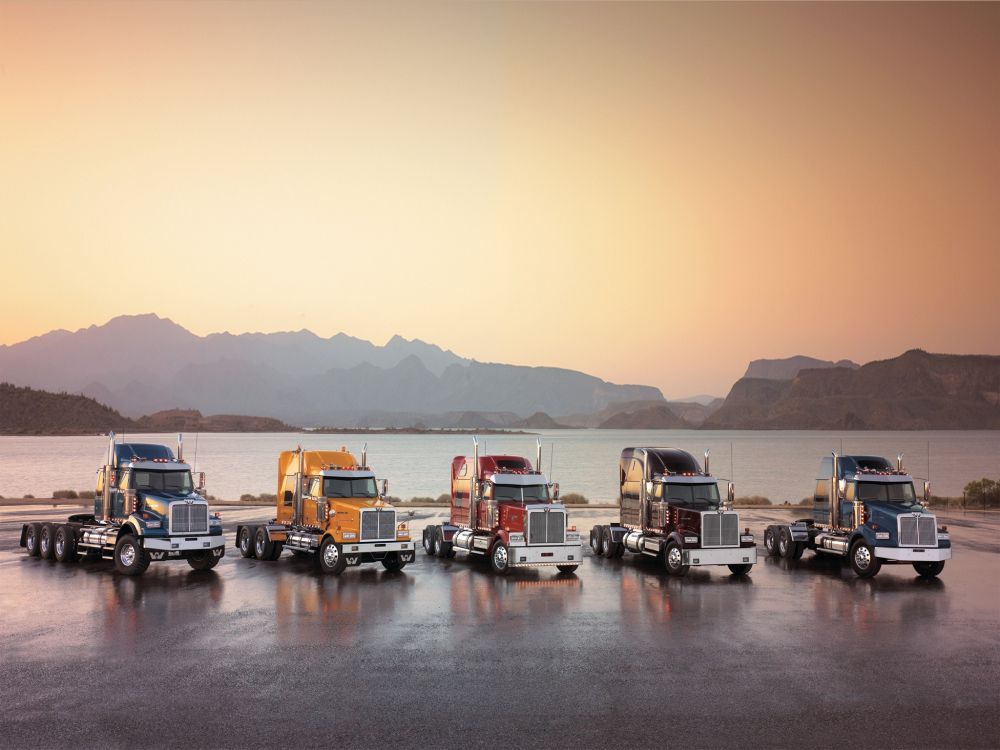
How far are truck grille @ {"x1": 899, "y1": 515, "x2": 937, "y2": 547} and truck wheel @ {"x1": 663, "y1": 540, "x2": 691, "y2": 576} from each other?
5.85 meters

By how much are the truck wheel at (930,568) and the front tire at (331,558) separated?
15767mm

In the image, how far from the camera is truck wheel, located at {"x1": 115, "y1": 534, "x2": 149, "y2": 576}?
74.6 ft

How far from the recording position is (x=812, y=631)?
16.2 meters

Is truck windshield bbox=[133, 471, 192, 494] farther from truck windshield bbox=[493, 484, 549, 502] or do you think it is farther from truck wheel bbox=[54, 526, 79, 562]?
truck windshield bbox=[493, 484, 549, 502]

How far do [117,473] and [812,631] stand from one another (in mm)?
18621

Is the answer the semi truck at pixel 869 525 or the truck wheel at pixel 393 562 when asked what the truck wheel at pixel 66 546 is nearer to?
the truck wheel at pixel 393 562

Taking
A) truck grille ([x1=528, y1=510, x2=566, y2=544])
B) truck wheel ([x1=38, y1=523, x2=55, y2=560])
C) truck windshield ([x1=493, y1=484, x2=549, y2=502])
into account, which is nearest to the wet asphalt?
truck grille ([x1=528, y1=510, x2=566, y2=544])

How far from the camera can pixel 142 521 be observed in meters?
23.0

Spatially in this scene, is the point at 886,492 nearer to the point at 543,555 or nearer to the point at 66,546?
the point at 543,555

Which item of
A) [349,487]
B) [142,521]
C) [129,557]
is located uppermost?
[349,487]

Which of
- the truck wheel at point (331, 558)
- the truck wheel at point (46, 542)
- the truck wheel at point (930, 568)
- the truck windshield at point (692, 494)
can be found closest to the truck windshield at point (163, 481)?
the truck wheel at point (46, 542)

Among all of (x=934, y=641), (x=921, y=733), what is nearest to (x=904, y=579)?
(x=934, y=641)

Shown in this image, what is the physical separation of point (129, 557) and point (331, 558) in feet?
17.4

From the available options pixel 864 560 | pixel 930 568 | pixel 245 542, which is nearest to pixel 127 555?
pixel 245 542
